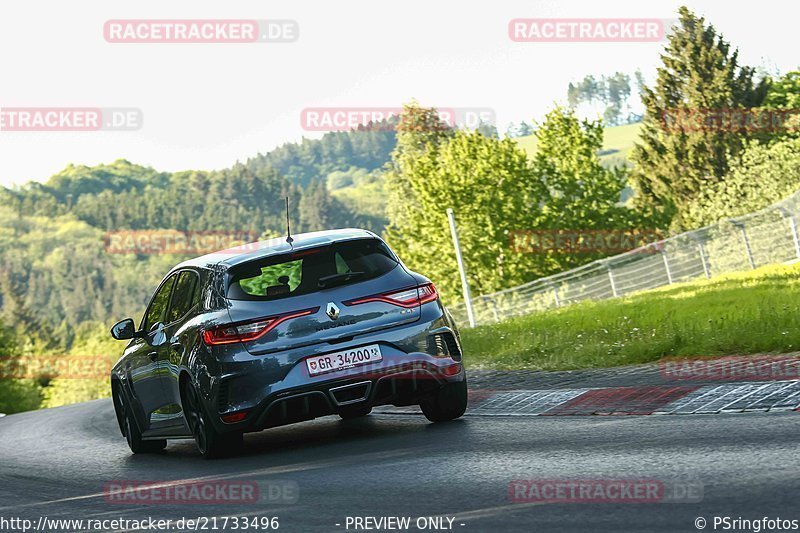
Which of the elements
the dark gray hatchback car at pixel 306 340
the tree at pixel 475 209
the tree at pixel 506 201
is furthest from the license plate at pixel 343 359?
the tree at pixel 475 209

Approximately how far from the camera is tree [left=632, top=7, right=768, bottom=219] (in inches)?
3002

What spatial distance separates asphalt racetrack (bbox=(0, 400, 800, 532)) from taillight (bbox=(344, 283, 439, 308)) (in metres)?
1.05

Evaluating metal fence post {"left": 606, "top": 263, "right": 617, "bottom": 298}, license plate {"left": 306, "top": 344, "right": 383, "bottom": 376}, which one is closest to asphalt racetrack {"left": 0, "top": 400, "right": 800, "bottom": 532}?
license plate {"left": 306, "top": 344, "right": 383, "bottom": 376}

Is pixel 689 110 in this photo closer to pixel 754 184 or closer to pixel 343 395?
pixel 754 184

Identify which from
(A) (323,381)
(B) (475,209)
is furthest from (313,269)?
(B) (475,209)

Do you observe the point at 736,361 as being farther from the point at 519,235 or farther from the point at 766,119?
the point at 766,119

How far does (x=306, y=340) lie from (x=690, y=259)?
3215 centimetres

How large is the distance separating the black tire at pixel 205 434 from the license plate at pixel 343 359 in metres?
0.96

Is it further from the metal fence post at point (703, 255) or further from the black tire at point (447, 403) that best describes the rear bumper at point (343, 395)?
the metal fence post at point (703, 255)

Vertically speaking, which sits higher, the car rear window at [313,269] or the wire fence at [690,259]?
the car rear window at [313,269]

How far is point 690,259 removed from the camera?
1566 inches

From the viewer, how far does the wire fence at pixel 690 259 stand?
3478 cm

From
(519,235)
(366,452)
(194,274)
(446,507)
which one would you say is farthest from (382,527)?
(519,235)

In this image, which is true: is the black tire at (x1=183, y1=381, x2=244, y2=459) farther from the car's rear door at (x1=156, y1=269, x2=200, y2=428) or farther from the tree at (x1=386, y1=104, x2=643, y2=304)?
the tree at (x1=386, y1=104, x2=643, y2=304)
